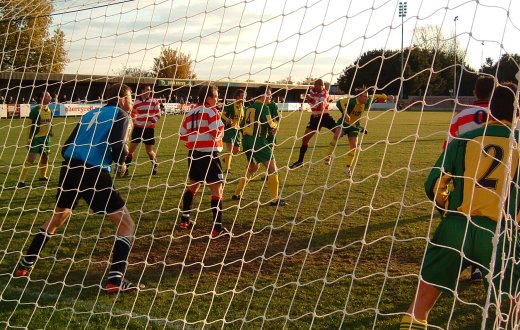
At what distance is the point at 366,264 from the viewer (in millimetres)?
4805

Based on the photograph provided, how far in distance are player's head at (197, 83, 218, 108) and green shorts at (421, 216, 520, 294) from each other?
3.20m

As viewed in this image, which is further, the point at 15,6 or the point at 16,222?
the point at 16,222

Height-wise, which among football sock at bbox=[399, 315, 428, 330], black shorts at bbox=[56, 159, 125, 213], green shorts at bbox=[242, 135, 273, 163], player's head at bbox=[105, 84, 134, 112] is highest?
player's head at bbox=[105, 84, 134, 112]

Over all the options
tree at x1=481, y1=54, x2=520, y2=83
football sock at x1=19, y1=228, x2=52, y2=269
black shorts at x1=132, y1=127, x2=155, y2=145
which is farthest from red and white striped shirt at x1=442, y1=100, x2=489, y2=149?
black shorts at x1=132, y1=127, x2=155, y2=145

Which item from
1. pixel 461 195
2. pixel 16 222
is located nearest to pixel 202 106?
pixel 16 222

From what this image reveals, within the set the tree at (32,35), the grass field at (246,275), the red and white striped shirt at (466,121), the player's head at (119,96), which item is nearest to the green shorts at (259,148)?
the grass field at (246,275)

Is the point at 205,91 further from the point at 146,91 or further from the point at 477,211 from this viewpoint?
the point at 477,211

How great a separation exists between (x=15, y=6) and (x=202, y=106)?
7.41 feet

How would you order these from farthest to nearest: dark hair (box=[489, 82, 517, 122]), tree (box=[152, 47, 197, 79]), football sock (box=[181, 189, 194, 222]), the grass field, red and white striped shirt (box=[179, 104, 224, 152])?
football sock (box=[181, 189, 194, 222])
red and white striped shirt (box=[179, 104, 224, 152])
tree (box=[152, 47, 197, 79])
the grass field
dark hair (box=[489, 82, 517, 122])

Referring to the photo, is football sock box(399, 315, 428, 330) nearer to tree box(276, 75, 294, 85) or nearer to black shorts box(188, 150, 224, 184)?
tree box(276, 75, 294, 85)

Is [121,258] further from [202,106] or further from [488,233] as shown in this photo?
[488,233]

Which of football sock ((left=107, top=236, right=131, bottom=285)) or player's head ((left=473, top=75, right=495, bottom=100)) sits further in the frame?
Result: football sock ((left=107, top=236, right=131, bottom=285))

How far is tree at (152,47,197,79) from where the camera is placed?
506cm

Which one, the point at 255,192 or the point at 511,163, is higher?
the point at 511,163
